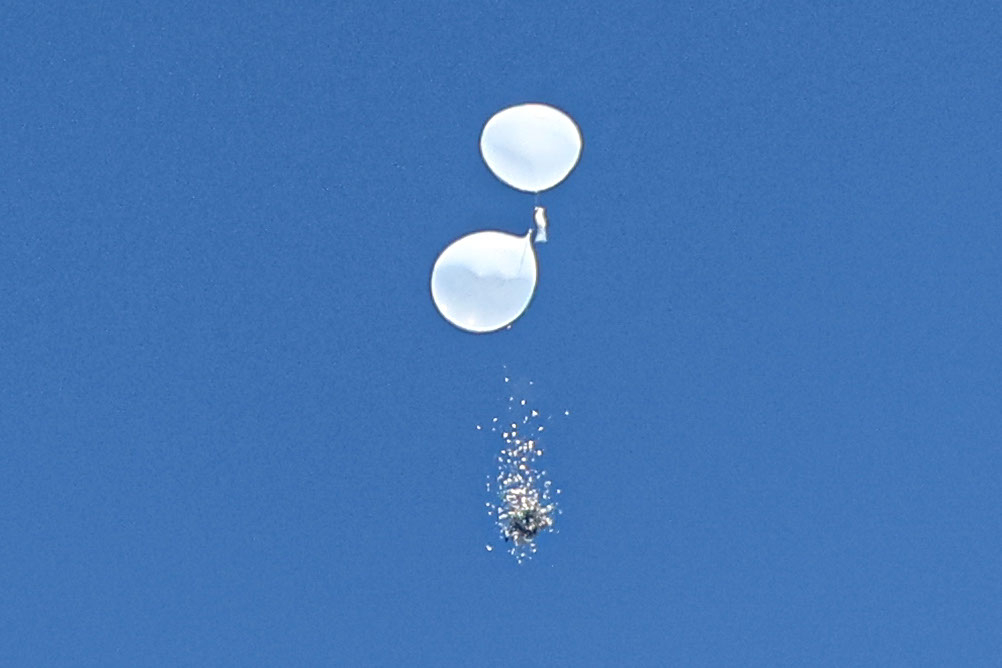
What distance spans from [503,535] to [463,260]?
5.35 meters

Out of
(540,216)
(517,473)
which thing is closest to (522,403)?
(517,473)

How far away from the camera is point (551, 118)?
16.9m

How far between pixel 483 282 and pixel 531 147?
2.05 metres

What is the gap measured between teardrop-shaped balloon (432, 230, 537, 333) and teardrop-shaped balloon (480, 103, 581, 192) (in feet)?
3.18

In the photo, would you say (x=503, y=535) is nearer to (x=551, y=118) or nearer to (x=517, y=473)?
(x=517, y=473)

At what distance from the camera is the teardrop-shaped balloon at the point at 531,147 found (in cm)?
1670

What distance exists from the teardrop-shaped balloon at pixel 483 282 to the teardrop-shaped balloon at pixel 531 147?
970mm

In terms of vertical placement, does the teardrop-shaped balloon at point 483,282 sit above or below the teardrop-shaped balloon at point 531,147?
below

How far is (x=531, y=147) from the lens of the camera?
16656 mm

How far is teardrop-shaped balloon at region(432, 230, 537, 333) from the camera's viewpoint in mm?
16141

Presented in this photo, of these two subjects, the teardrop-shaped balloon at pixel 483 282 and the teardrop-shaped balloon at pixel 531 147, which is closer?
the teardrop-shaped balloon at pixel 483 282

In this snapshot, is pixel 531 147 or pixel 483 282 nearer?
pixel 483 282

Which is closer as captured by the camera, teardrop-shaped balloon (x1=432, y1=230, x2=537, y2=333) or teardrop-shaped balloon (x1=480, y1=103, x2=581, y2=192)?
teardrop-shaped balloon (x1=432, y1=230, x2=537, y2=333)

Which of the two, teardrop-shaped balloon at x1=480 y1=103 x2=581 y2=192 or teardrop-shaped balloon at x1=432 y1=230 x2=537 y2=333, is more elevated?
teardrop-shaped balloon at x1=480 y1=103 x2=581 y2=192
